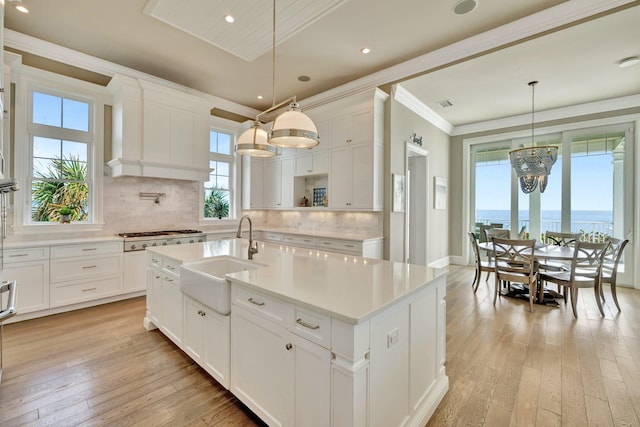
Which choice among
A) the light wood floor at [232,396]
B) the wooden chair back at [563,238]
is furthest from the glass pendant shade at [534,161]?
the light wood floor at [232,396]

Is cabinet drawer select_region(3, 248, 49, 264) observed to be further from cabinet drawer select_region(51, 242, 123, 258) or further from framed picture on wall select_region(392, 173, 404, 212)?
framed picture on wall select_region(392, 173, 404, 212)

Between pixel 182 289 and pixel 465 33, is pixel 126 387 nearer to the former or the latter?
pixel 182 289

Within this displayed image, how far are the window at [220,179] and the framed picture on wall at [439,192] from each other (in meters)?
4.15

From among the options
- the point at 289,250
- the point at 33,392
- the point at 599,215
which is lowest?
the point at 33,392

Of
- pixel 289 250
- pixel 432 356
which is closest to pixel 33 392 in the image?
pixel 289 250

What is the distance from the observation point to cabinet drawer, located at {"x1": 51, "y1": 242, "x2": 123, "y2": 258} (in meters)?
3.48

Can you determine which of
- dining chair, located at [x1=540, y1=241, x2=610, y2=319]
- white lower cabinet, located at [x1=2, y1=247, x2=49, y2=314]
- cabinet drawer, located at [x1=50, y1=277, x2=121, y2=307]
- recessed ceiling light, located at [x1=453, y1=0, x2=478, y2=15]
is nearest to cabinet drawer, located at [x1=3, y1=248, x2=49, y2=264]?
white lower cabinet, located at [x1=2, y1=247, x2=49, y2=314]

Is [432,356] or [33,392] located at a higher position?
[432,356]

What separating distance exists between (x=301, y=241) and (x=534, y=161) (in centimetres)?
374

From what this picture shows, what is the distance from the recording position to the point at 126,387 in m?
2.10

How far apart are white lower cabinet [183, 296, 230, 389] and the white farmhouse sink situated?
89 millimetres

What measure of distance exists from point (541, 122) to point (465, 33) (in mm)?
3356

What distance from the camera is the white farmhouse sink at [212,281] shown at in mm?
1830

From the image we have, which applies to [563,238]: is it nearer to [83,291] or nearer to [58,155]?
[83,291]
